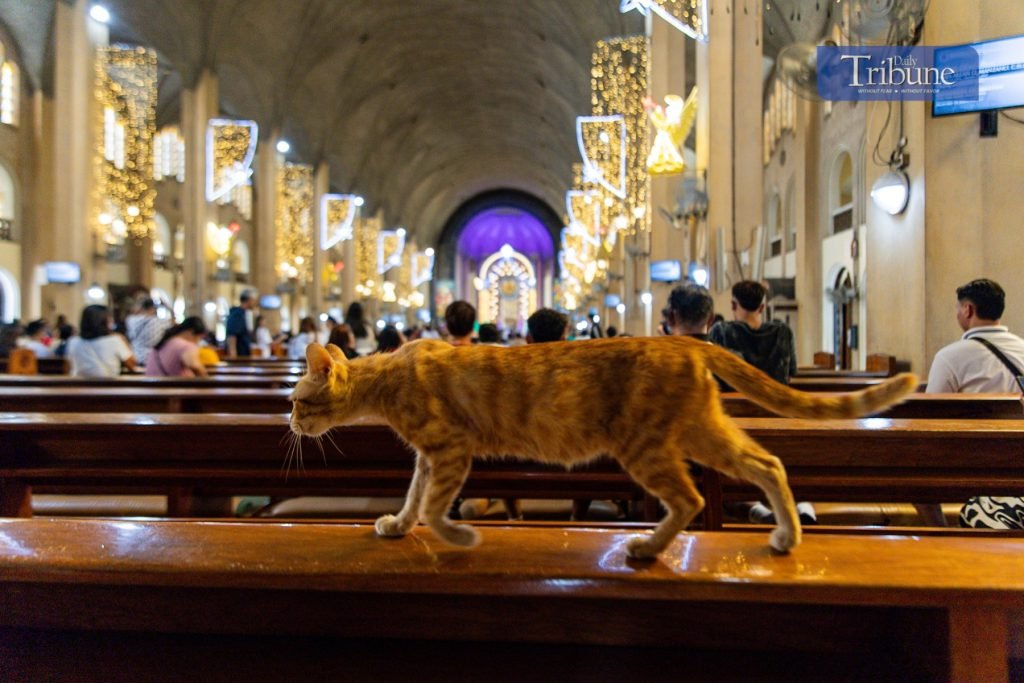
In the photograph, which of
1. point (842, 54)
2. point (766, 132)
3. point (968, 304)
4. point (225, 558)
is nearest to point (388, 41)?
point (766, 132)

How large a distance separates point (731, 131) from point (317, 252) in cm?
1780

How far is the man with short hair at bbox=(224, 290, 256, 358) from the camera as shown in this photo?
36.3ft

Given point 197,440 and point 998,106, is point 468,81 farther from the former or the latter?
point 197,440

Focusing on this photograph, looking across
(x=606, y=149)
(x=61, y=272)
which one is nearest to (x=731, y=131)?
(x=606, y=149)

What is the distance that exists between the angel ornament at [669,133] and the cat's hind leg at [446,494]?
988cm

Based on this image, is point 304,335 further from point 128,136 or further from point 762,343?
point 762,343

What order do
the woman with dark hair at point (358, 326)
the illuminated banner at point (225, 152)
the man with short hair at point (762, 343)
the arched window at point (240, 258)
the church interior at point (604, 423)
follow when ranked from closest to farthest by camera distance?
the church interior at point (604, 423)
the man with short hair at point (762, 343)
the woman with dark hair at point (358, 326)
the illuminated banner at point (225, 152)
the arched window at point (240, 258)

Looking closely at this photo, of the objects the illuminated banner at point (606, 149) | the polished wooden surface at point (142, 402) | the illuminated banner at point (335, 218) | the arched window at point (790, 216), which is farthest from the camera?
the illuminated banner at point (335, 218)

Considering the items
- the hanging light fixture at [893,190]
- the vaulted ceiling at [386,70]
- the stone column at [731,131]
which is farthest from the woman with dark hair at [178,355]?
the vaulted ceiling at [386,70]

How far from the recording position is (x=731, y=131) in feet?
32.0

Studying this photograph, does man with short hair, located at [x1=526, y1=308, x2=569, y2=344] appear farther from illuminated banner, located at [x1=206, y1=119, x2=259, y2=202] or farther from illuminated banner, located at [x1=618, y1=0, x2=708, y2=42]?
illuminated banner, located at [x1=206, y1=119, x2=259, y2=202]

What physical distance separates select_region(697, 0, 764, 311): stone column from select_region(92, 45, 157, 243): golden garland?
9.85 m

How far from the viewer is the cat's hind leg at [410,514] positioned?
1.23 meters

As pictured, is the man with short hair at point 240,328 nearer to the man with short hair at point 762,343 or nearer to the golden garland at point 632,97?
the golden garland at point 632,97
